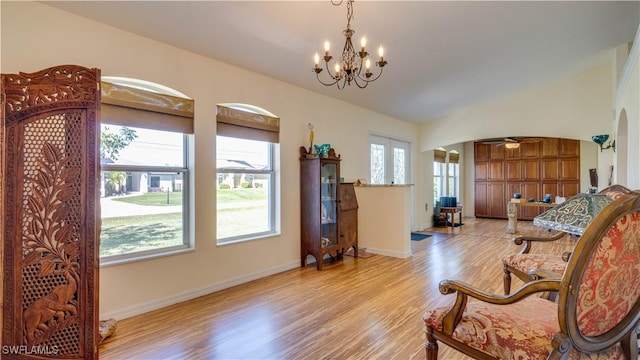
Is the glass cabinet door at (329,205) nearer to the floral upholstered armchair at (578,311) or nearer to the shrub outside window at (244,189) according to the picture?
the shrub outside window at (244,189)

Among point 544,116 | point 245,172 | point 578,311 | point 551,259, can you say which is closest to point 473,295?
point 578,311

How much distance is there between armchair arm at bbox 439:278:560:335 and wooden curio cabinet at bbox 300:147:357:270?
2.77 metres

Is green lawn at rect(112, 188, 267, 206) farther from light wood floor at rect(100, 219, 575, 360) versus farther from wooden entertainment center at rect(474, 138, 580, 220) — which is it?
wooden entertainment center at rect(474, 138, 580, 220)

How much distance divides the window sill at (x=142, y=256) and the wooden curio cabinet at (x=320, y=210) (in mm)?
1618

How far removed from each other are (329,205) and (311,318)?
2.00 m

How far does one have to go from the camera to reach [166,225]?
10.7ft

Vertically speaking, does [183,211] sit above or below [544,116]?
below

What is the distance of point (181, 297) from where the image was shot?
319 centimetres

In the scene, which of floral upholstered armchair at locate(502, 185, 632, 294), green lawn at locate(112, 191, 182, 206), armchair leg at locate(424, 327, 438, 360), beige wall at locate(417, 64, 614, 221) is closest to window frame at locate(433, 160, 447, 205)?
beige wall at locate(417, 64, 614, 221)

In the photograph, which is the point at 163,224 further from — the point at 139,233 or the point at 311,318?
the point at 311,318

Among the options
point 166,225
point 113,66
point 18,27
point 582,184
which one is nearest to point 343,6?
point 113,66

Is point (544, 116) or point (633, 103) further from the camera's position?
point (544, 116)

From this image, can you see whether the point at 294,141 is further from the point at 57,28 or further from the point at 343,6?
the point at 57,28

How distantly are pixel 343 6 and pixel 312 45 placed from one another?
25.8 inches
